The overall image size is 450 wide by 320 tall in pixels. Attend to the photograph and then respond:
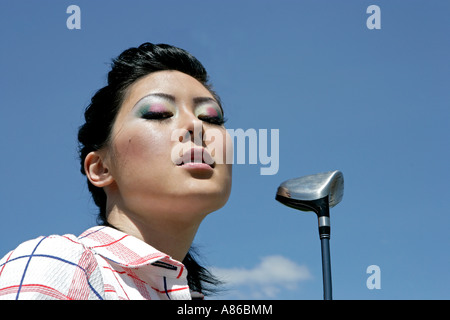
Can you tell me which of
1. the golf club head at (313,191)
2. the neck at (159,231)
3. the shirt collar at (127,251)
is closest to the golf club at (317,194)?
the golf club head at (313,191)

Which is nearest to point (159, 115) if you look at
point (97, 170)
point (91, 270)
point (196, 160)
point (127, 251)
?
point (196, 160)

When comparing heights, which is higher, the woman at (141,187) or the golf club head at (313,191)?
the woman at (141,187)

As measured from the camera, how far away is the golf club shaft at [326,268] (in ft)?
12.1

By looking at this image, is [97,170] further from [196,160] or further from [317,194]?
[317,194]

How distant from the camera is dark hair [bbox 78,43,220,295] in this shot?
3.48 meters

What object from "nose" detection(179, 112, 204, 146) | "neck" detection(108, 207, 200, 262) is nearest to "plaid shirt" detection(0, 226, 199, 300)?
"neck" detection(108, 207, 200, 262)

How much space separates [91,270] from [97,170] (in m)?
1.05

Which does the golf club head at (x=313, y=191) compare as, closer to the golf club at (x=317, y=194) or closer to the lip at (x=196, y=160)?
the golf club at (x=317, y=194)

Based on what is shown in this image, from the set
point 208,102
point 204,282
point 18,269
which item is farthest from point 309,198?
point 18,269

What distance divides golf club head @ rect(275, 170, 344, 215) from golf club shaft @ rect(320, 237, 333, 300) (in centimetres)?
27

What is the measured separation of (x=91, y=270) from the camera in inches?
96.0

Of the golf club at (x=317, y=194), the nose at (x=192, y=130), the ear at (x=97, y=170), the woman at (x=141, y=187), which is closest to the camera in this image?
the woman at (x=141, y=187)

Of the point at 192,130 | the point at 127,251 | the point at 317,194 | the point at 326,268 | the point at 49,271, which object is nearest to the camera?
the point at 49,271
